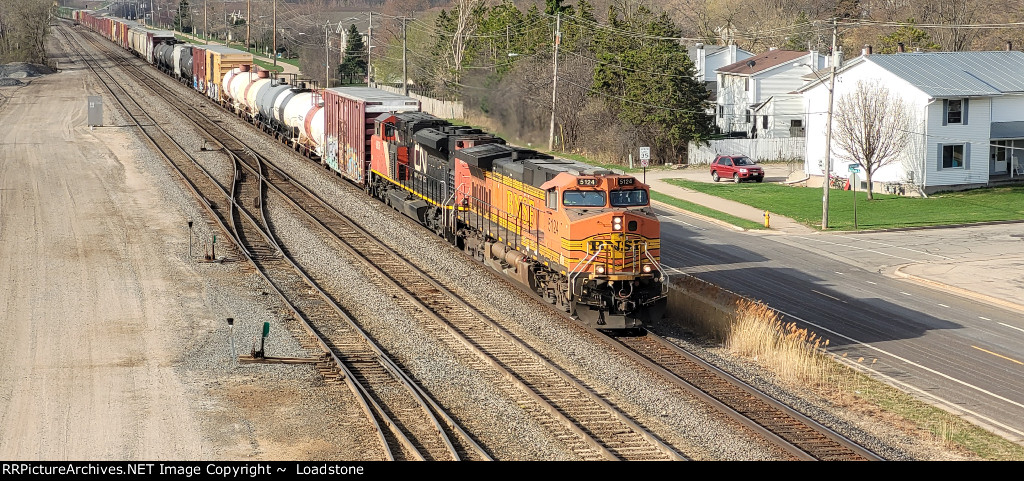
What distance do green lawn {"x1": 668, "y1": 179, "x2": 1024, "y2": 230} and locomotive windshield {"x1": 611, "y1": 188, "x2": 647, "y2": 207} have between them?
21.9 meters

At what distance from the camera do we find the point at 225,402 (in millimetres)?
19109

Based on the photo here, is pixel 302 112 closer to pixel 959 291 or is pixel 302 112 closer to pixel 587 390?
pixel 959 291

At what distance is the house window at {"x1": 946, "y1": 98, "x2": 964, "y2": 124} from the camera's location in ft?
173

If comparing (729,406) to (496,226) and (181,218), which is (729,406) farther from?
(181,218)

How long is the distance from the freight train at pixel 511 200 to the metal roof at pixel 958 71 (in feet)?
89.1

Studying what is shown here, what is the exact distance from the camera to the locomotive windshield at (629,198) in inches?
942

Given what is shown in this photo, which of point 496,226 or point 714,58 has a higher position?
point 714,58

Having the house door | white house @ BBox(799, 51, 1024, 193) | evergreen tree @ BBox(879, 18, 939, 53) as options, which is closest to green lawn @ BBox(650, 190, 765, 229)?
white house @ BBox(799, 51, 1024, 193)

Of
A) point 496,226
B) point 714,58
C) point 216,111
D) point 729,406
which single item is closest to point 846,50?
point 714,58

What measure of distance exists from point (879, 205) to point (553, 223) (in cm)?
3035

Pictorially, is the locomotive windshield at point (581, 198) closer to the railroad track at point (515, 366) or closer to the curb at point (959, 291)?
the railroad track at point (515, 366)

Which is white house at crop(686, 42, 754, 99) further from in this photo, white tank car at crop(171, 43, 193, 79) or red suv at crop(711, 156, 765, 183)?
white tank car at crop(171, 43, 193, 79)

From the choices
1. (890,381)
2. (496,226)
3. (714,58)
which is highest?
(714,58)
